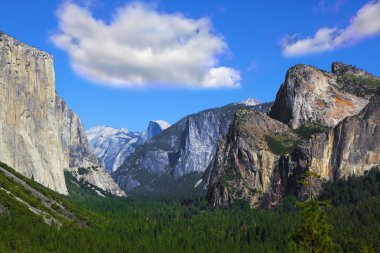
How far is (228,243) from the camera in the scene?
636ft

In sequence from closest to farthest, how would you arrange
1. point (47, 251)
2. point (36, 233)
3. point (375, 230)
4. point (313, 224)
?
point (313, 224) → point (47, 251) → point (36, 233) → point (375, 230)

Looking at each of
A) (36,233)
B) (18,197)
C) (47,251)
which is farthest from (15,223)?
(18,197)

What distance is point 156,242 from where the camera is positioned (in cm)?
19038

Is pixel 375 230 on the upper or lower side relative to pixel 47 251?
upper

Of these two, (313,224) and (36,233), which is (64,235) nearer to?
(36,233)

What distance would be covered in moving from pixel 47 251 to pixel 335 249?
94638 mm

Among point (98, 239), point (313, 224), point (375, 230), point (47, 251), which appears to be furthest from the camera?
point (375, 230)

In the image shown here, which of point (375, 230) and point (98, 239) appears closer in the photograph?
point (98, 239)

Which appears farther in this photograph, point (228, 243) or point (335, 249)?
point (228, 243)

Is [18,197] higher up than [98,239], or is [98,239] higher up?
[18,197]

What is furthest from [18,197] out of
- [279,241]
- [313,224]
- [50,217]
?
[313,224]

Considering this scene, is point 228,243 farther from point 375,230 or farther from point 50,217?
point 50,217

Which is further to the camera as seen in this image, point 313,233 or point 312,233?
point 312,233

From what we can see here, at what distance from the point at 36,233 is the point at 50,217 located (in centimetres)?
3504
